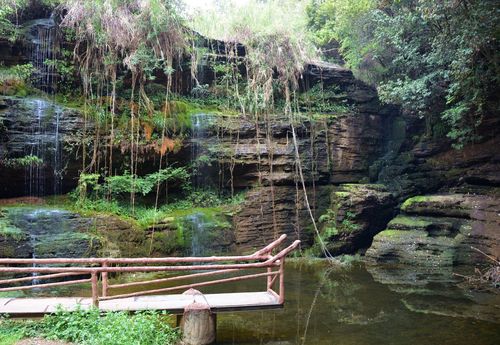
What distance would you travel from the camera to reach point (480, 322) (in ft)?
22.5

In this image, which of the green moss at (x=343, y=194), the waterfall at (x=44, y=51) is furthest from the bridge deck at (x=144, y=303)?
the waterfall at (x=44, y=51)

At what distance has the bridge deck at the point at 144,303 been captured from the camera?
5.38m

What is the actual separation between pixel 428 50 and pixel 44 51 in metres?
12.8

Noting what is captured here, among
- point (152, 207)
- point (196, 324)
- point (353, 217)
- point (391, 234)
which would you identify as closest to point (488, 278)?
point (391, 234)

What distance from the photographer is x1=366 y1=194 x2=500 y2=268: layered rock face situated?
11469 millimetres

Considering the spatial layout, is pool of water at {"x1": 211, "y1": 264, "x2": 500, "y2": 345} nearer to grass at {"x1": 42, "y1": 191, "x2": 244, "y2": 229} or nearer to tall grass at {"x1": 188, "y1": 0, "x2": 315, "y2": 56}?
grass at {"x1": 42, "y1": 191, "x2": 244, "y2": 229}

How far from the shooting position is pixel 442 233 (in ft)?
40.9

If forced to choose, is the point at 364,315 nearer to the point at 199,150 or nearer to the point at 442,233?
the point at 442,233

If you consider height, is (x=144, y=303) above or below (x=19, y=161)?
below

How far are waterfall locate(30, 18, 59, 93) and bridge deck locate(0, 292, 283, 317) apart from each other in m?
8.75

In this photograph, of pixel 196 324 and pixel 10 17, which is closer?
pixel 196 324

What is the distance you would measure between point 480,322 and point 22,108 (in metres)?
12.3

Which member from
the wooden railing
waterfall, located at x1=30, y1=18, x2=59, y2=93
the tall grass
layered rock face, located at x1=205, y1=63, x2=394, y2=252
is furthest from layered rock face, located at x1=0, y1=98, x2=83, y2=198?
the tall grass

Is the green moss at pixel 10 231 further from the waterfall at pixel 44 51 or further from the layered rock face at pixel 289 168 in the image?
the layered rock face at pixel 289 168
